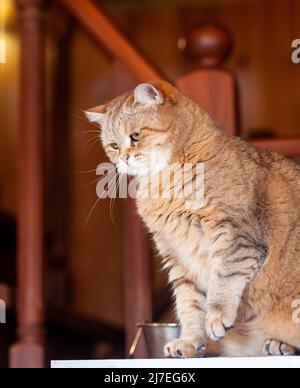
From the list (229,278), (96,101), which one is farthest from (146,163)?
(96,101)

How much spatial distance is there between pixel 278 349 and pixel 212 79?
2.09 ft

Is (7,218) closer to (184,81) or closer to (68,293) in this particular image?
(68,293)

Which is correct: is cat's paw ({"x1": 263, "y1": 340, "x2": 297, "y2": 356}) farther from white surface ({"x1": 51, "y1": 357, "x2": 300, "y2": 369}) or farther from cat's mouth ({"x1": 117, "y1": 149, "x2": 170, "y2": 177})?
cat's mouth ({"x1": 117, "y1": 149, "x2": 170, "y2": 177})

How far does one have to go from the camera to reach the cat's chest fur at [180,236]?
4.66 ft

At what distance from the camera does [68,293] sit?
279 centimetres

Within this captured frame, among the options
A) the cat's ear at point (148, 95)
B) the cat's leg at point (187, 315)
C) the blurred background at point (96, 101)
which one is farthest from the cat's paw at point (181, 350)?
the blurred background at point (96, 101)

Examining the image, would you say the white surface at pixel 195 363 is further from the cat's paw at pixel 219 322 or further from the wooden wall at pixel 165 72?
the wooden wall at pixel 165 72

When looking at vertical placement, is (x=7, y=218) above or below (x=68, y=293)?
above

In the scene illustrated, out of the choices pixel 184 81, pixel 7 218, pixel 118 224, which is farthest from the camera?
pixel 118 224

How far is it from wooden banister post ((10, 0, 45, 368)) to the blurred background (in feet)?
2.87

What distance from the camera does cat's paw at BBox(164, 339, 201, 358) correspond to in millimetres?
1368
